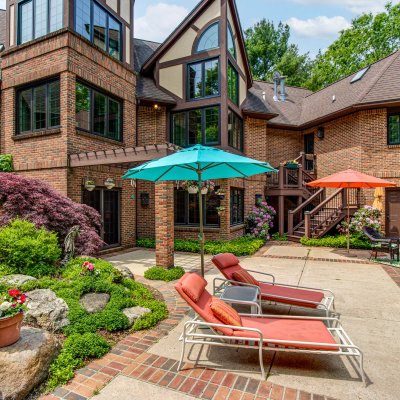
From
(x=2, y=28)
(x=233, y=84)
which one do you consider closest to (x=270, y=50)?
(x=233, y=84)

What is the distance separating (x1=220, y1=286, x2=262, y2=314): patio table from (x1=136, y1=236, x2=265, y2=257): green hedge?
17.0ft

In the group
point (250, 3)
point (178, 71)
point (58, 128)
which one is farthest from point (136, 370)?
point (250, 3)

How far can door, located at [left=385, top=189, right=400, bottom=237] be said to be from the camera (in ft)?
39.8

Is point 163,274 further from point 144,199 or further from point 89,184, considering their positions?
point 144,199

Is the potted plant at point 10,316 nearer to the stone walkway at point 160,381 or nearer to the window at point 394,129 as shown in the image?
the stone walkway at point 160,381

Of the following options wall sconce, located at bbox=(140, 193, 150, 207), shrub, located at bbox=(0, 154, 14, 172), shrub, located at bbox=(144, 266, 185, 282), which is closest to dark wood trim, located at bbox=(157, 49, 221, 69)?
wall sconce, located at bbox=(140, 193, 150, 207)

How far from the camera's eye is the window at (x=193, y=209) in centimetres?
1180

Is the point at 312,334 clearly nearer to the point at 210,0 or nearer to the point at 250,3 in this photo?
the point at 210,0

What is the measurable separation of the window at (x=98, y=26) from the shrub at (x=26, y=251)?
720cm

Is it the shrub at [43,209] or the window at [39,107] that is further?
the window at [39,107]

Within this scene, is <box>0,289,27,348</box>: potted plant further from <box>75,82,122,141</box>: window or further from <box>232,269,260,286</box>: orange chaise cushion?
<box>75,82,122,141</box>: window

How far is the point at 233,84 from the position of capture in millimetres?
13047

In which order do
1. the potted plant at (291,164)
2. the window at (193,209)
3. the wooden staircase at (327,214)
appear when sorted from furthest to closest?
the potted plant at (291,164) → the wooden staircase at (327,214) → the window at (193,209)

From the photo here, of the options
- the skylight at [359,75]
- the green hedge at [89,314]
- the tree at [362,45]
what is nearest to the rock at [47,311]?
the green hedge at [89,314]
